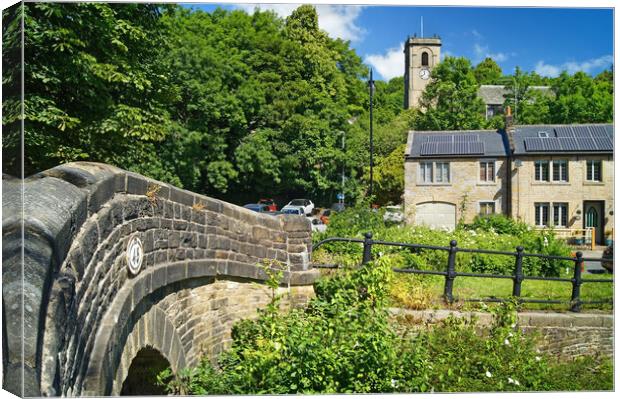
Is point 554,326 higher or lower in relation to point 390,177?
lower

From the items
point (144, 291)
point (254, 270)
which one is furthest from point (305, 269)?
point (144, 291)

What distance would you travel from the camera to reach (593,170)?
601cm

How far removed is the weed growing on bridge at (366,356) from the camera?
5.22 m

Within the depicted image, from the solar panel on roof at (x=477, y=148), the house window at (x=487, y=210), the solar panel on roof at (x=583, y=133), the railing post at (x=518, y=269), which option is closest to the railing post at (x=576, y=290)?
the railing post at (x=518, y=269)

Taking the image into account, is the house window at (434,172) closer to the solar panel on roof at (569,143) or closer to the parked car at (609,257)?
the solar panel on roof at (569,143)

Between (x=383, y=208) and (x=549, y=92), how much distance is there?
2.97 meters

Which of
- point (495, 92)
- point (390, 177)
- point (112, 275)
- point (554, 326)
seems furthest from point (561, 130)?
point (112, 275)

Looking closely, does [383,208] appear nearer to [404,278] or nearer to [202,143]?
[404,278]

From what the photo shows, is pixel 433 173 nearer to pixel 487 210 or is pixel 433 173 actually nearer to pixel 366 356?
pixel 487 210

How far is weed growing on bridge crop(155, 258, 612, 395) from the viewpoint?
5.22 meters

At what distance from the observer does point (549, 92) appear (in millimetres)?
8180

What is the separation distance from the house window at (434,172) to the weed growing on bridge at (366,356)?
654cm

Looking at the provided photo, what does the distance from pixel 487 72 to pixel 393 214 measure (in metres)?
2.57

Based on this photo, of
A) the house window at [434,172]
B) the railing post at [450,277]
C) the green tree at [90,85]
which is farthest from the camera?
the house window at [434,172]
